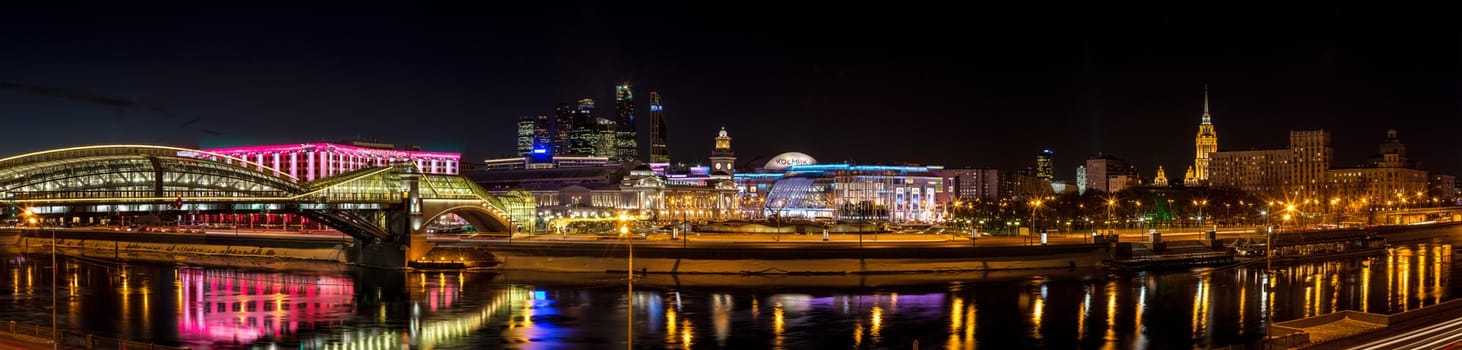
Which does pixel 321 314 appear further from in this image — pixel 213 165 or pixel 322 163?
pixel 322 163

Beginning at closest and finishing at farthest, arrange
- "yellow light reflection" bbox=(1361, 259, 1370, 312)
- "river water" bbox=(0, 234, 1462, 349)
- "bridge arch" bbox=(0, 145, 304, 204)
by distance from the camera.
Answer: "river water" bbox=(0, 234, 1462, 349)
"yellow light reflection" bbox=(1361, 259, 1370, 312)
"bridge arch" bbox=(0, 145, 304, 204)

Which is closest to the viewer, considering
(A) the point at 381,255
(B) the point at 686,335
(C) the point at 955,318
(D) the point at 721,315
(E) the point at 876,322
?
(B) the point at 686,335

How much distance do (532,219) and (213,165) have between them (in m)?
43.5

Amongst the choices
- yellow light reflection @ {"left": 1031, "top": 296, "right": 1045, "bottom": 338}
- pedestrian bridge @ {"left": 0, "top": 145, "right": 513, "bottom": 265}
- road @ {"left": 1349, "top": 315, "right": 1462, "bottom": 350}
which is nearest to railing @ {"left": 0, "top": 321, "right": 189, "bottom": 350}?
pedestrian bridge @ {"left": 0, "top": 145, "right": 513, "bottom": 265}

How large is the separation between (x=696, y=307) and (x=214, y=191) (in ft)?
141

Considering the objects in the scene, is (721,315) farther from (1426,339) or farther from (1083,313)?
(1426,339)

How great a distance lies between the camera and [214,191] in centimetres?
8312

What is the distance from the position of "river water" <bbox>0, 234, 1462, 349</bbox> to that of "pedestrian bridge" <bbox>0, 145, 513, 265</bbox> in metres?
5.26

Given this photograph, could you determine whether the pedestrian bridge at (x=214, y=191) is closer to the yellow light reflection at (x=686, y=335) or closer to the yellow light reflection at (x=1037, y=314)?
the yellow light reflection at (x=686, y=335)

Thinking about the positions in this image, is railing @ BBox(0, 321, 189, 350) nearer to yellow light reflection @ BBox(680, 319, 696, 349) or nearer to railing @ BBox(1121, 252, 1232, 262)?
yellow light reflection @ BBox(680, 319, 696, 349)

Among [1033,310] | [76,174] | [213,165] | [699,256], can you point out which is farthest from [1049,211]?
[76,174]

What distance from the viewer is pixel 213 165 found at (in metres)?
84.4

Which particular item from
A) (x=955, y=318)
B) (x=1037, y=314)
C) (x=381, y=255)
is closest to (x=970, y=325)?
(x=955, y=318)

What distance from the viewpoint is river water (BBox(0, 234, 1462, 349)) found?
166 feet
